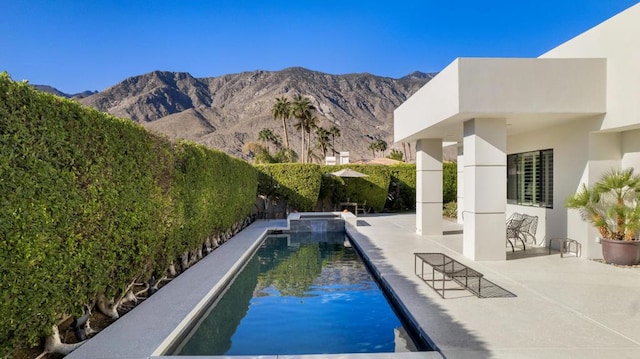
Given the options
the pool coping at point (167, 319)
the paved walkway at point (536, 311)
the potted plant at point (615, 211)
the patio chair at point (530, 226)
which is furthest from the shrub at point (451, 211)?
the pool coping at point (167, 319)

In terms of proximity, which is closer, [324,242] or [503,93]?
[503,93]

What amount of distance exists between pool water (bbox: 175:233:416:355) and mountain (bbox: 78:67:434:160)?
7707cm

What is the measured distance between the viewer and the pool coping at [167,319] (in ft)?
15.9

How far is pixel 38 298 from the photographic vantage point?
4336 mm

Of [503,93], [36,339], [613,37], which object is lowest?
[36,339]

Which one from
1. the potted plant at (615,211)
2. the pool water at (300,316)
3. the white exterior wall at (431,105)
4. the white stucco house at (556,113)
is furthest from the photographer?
the white exterior wall at (431,105)

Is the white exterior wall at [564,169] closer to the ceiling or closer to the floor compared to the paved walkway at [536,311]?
closer to the ceiling

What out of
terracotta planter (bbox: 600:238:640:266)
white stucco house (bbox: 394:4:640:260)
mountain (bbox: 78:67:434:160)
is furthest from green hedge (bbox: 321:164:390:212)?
mountain (bbox: 78:67:434:160)

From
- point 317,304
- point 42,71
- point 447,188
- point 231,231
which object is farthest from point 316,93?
point 317,304

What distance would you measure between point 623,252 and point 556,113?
346 cm

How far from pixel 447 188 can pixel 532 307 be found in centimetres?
2047

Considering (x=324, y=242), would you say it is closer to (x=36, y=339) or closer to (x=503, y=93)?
(x=503, y=93)

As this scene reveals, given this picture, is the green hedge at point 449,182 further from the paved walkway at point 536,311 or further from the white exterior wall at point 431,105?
the paved walkway at point 536,311

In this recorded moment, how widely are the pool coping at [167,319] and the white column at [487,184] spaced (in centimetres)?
325
